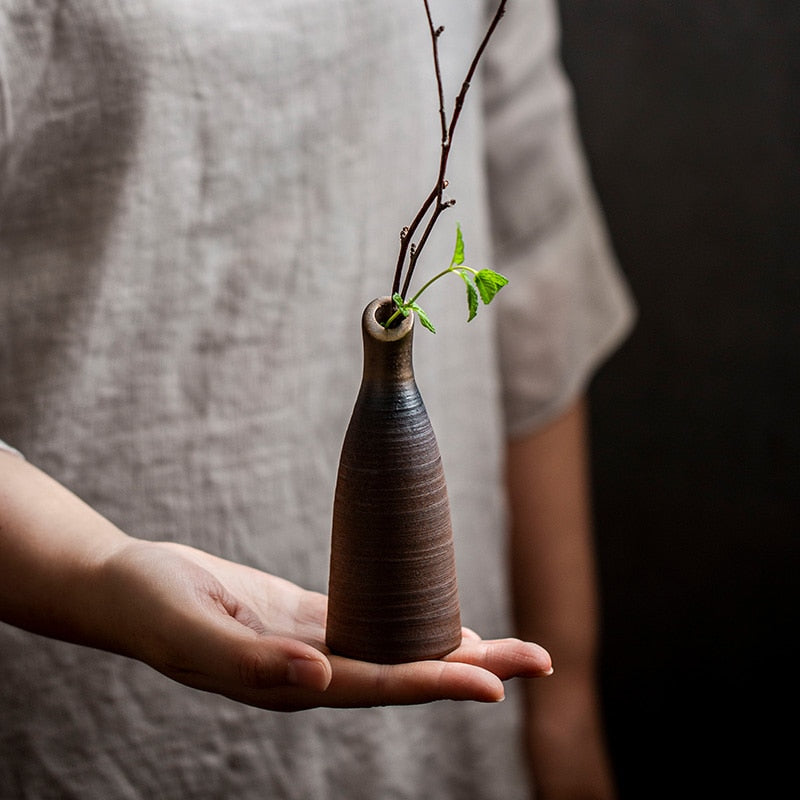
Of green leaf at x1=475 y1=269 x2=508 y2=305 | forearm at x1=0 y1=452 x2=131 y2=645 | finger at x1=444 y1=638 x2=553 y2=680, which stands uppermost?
green leaf at x1=475 y1=269 x2=508 y2=305

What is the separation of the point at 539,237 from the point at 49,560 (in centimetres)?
63

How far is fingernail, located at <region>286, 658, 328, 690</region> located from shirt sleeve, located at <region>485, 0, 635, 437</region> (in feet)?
1.95

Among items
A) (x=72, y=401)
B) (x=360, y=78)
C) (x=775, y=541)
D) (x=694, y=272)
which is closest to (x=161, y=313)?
(x=72, y=401)

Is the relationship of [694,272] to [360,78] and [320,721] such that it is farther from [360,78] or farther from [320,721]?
[320,721]

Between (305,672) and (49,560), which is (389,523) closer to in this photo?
(305,672)

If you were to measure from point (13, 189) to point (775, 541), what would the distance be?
107 centimetres

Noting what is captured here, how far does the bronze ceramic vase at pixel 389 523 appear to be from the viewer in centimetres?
50

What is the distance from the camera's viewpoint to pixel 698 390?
1331mm

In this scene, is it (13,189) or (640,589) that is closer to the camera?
(13,189)

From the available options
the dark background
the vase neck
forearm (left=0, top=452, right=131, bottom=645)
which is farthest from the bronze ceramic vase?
the dark background

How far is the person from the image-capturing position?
66 centimetres

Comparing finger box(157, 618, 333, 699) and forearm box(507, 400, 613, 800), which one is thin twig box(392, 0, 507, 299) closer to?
finger box(157, 618, 333, 699)

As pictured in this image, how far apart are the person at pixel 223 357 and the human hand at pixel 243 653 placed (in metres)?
0.02

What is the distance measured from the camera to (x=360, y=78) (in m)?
0.81
